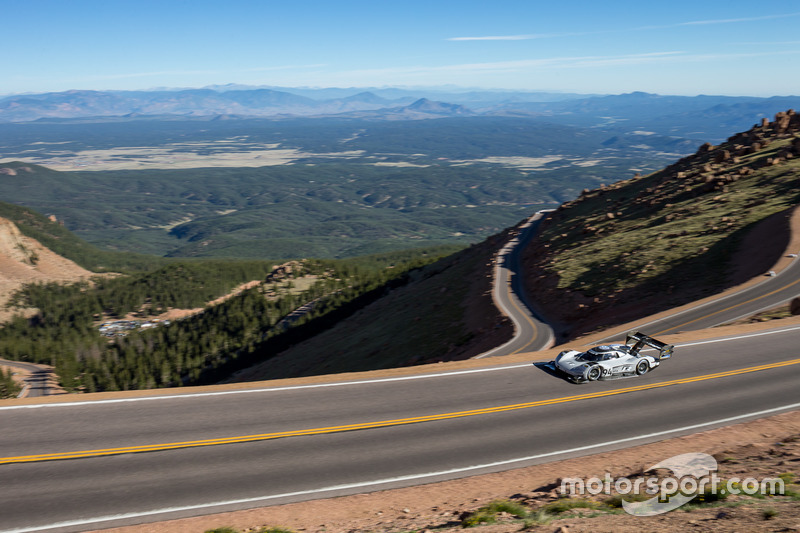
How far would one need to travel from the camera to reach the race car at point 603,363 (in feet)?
82.1

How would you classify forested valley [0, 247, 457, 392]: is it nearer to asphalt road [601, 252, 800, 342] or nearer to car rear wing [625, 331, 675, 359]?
asphalt road [601, 252, 800, 342]

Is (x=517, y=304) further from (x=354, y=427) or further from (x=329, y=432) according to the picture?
(x=329, y=432)

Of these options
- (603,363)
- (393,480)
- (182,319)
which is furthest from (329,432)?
(182,319)

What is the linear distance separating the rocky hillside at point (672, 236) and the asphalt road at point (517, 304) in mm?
1440

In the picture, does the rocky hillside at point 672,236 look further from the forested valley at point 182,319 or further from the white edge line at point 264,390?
the forested valley at point 182,319

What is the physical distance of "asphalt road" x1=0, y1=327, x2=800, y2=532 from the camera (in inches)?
647

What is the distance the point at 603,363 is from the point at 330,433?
1285 centimetres

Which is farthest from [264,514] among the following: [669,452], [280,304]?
[280,304]

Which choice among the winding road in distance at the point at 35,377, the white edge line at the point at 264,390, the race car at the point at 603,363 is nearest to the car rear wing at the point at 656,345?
the race car at the point at 603,363

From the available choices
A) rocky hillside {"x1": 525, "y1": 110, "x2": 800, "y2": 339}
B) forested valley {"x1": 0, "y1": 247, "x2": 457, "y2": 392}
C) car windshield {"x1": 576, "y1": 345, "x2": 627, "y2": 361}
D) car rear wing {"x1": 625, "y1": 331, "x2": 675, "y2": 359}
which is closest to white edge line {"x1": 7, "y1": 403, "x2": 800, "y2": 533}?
car windshield {"x1": 576, "y1": 345, "x2": 627, "y2": 361}

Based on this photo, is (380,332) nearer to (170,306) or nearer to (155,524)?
(155,524)

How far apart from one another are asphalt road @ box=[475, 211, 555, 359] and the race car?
45.6 feet

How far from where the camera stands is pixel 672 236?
180 ft

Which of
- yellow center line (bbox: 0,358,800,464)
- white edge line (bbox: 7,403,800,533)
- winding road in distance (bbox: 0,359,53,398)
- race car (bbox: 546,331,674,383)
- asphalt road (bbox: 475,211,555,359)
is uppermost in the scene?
race car (bbox: 546,331,674,383)
